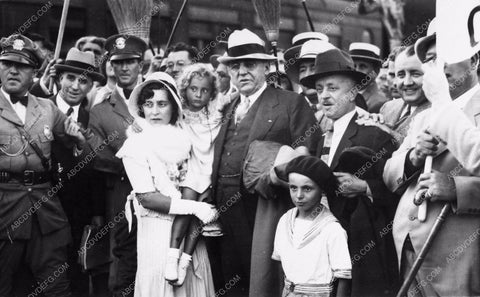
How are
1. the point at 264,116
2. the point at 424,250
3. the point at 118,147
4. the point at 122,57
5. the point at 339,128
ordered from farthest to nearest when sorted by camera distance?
the point at 122,57 < the point at 118,147 < the point at 264,116 < the point at 339,128 < the point at 424,250

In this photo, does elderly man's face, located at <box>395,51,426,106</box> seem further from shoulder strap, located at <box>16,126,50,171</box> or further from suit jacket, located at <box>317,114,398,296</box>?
shoulder strap, located at <box>16,126,50,171</box>

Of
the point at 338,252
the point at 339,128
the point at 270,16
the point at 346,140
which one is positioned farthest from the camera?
the point at 270,16

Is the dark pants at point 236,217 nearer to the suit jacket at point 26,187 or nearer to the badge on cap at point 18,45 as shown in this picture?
the suit jacket at point 26,187

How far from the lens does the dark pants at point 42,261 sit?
5695mm

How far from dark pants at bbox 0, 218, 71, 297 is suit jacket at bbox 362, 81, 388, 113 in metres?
2.92

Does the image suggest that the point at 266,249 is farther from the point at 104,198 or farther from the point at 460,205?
the point at 104,198

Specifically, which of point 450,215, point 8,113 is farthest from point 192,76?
point 450,215

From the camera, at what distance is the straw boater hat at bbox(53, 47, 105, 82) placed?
6465mm

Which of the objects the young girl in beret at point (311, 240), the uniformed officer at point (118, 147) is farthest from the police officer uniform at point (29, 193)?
the young girl in beret at point (311, 240)

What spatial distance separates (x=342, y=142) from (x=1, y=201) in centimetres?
259

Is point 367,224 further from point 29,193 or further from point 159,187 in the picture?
point 29,193

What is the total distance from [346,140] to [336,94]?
1.17ft

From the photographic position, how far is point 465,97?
3.93 meters

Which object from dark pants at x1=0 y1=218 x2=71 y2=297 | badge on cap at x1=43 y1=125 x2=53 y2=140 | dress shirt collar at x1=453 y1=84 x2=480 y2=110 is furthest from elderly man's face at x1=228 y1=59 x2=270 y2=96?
dress shirt collar at x1=453 y1=84 x2=480 y2=110
